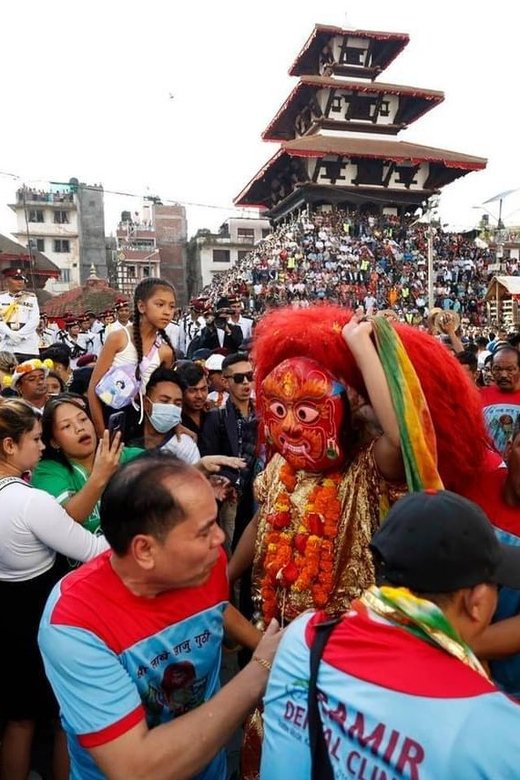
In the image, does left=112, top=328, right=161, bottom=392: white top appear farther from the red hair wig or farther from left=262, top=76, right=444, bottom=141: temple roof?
left=262, top=76, right=444, bottom=141: temple roof

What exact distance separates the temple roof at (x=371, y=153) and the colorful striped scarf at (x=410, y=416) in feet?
86.8

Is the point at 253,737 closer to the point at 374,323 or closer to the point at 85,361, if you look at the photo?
the point at 374,323

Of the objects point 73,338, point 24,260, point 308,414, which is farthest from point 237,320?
point 24,260

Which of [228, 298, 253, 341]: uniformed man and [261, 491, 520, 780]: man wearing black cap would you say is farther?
[228, 298, 253, 341]: uniformed man

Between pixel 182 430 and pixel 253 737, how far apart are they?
1946 millimetres

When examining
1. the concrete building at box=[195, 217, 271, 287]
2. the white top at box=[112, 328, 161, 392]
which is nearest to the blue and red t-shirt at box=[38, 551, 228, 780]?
the white top at box=[112, 328, 161, 392]

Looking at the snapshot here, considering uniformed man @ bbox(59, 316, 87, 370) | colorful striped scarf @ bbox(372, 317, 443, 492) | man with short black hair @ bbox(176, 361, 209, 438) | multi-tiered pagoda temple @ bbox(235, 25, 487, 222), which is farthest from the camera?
multi-tiered pagoda temple @ bbox(235, 25, 487, 222)

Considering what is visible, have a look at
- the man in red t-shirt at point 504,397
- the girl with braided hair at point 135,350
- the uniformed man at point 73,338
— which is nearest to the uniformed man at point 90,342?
the uniformed man at point 73,338

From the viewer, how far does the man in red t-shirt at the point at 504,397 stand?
3589 millimetres

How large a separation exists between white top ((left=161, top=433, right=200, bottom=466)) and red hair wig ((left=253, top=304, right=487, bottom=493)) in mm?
1345

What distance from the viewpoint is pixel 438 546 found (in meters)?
1.08

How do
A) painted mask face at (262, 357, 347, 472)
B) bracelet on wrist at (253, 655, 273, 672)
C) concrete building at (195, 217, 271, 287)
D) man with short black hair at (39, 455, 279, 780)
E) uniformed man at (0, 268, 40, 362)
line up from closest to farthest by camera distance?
man with short black hair at (39, 455, 279, 780) → bracelet on wrist at (253, 655, 273, 672) → painted mask face at (262, 357, 347, 472) → uniformed man at (0, 268, 40, 362) → concrete building at (195, 217, 271, 287)

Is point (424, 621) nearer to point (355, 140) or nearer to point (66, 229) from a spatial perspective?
point (355, 140)

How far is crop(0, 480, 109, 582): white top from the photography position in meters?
2.07
